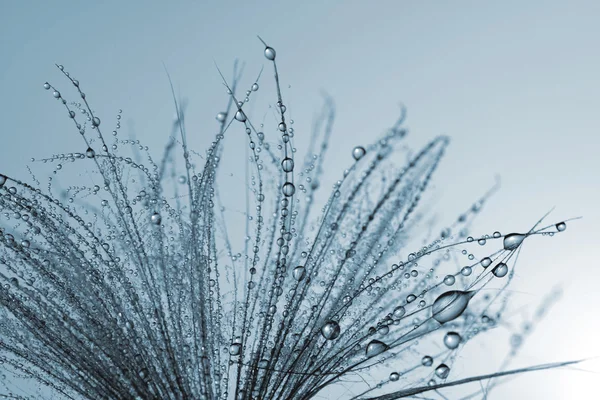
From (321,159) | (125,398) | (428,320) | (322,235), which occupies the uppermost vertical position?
(321,159)

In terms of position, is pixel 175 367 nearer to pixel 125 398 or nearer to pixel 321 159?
pixel 125 398

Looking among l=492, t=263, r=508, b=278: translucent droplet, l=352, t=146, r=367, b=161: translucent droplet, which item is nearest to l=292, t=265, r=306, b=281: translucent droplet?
l=352, t=146, r=367, b=161: translucent droplet

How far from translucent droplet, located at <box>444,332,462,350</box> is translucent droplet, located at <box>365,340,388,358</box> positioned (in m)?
0.10

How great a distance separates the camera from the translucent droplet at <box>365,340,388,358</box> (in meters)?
0.82

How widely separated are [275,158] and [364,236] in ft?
0.71

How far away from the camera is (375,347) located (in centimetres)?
83

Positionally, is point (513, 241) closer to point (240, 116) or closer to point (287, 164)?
point (287, 164)

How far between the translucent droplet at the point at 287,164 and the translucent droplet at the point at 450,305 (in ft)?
1.07

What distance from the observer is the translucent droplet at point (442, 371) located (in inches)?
33.1

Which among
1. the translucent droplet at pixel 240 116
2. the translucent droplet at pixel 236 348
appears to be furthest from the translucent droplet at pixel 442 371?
the translucent droplet at pixel 240 116

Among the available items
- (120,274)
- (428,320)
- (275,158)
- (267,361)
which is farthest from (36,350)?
(428,320)

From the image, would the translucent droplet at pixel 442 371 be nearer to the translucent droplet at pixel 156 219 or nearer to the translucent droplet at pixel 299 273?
the translucent droplet at pixel 299 273

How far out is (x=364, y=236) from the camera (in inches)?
35.3

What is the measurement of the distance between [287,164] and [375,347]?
1.10 feet
